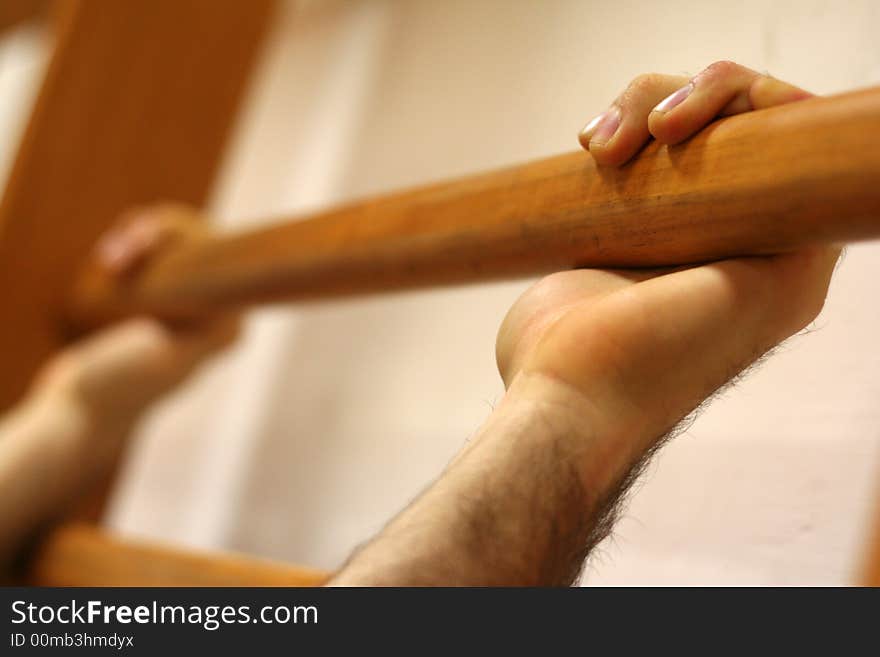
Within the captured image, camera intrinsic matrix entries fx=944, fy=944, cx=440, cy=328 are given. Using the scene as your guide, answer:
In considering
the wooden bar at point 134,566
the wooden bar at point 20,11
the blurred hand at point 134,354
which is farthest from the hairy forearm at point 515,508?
the wooden bar at point 20,11

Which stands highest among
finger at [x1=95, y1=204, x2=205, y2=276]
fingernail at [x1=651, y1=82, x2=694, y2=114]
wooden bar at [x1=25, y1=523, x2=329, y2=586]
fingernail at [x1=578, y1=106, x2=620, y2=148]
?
fingernail at [x1=651, y1=82, x2=694, y2=114]

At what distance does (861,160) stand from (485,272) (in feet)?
0.52

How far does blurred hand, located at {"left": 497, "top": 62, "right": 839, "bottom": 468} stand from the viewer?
261 millimetres

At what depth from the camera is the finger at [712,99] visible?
272 millimetres

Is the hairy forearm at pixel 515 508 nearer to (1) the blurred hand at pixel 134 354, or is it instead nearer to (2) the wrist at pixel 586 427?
(2) the wrist at pixel 586 427

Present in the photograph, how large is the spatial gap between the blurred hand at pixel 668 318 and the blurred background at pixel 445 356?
0.11ft

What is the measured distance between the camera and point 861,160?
0.23 meters

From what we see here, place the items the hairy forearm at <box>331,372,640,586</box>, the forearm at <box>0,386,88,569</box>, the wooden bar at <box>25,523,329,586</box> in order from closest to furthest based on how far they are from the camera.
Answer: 1. the hairy forearm at <box>331,372,640,586</box>
2. the wooden bar at <box>25,523,329,586</box>
3. the forearm at <box>0,386,88,569</box>

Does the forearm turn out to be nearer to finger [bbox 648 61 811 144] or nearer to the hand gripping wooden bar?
the hand gripping wooden bar

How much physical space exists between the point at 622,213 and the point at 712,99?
4cm

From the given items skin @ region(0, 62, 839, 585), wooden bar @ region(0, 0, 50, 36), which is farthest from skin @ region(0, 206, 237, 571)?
wooden bar @ region(0, 0, 50, 36)

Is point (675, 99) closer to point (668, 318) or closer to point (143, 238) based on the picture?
point (668, 318)

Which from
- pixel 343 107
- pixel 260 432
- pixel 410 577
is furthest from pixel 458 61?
pixel 410 577
